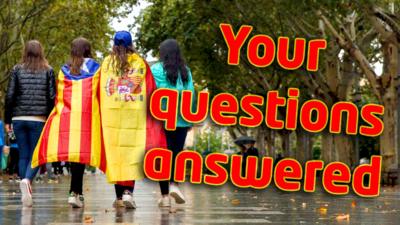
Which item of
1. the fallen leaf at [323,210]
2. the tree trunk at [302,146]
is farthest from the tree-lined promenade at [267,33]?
the fallen leaf at [323,210]

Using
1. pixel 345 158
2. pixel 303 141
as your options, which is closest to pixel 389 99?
pixel 345 158

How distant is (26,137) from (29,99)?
422 mm

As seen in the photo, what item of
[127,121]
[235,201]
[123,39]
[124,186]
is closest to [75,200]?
[124,186]

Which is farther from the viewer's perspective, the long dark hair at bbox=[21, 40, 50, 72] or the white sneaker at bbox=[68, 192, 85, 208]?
the long dark hair at bbox=[21, 40, 50, 72]

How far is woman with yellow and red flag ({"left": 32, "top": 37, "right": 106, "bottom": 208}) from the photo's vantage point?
38.3 ft

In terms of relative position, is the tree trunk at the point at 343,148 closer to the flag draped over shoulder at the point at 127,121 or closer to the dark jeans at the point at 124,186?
the dark jeans at the point at 124,186

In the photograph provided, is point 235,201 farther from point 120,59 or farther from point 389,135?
point 389,135

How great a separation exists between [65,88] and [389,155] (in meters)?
18.8

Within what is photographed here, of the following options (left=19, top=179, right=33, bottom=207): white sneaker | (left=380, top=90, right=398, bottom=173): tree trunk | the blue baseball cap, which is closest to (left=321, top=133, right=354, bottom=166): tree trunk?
(left=380, top=90, right=398, bottom=173): tree trunk

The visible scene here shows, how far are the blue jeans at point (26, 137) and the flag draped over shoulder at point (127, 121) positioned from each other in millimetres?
1392

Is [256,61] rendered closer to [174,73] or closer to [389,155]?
[389,155]

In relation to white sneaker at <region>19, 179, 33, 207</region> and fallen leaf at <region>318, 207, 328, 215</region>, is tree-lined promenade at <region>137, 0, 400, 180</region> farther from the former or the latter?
white sneaker at <region>19, 179, 33, 207</region>

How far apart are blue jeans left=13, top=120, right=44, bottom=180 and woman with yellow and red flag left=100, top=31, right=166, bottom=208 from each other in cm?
140

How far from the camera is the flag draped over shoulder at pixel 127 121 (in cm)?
1159
